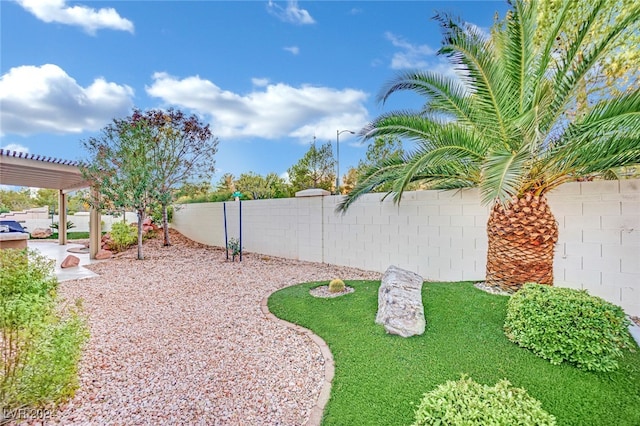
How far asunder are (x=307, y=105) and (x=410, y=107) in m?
9.68

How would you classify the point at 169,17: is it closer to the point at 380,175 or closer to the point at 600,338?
the point at 380,175

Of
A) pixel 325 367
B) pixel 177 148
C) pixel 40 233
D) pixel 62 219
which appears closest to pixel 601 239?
pixel 325 367

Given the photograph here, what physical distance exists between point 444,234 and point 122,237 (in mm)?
13126

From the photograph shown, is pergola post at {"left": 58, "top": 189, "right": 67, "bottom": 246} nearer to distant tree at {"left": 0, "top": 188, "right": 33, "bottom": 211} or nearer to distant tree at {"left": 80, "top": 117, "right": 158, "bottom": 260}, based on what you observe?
distant tree at {"left": 80, "top": 117, "right": 158, "bottom": 260}

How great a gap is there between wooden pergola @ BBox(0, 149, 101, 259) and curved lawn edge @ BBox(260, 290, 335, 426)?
8631mm

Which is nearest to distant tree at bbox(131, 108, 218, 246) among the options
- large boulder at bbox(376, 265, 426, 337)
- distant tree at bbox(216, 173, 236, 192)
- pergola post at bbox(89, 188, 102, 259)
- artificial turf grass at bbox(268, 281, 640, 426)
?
pergola post at bbox(89, 188, 102, 259)

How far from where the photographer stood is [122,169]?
33.4 ft

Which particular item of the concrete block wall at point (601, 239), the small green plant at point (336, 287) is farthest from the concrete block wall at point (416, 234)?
the small green plant at point (336, 287)

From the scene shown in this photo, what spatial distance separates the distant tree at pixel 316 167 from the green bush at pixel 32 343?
56.6ft

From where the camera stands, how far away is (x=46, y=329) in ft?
8.30

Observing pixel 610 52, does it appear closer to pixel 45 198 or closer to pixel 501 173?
pixel 501 173

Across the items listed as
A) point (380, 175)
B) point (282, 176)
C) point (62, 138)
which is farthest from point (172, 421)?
point (282, 176)

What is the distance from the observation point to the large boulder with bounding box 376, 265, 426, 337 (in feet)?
13.2

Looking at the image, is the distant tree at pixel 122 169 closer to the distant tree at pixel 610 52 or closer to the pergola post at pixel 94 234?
the pergola post at pixel 94 234
